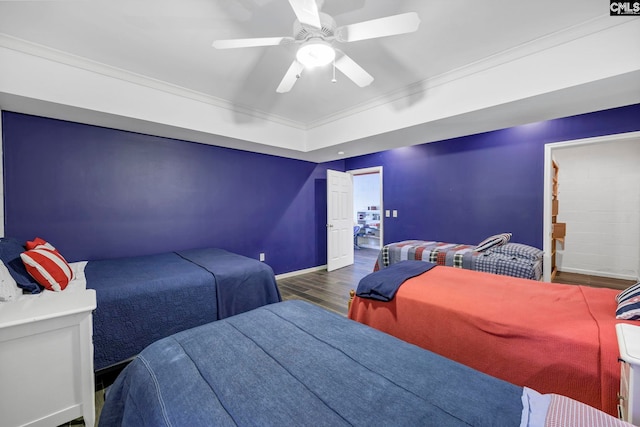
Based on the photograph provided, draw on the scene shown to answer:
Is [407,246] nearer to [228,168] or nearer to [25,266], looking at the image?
[228,168]

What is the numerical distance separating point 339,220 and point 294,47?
3.47m

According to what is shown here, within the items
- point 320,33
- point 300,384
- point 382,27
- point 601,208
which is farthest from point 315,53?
point 601,208

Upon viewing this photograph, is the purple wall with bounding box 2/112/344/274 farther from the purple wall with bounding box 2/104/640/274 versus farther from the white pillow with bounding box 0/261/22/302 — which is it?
the white pillow with bounding box 0/261/22/302

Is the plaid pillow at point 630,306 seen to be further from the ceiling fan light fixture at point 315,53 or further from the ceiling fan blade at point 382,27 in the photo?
the ceiling fan light fixture at point 315,53

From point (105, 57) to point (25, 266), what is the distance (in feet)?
5.96

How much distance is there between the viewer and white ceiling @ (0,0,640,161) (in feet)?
5.63

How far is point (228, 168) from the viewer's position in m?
3.89

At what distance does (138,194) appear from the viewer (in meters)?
3.11

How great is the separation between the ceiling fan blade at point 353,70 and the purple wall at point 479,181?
2.99 m

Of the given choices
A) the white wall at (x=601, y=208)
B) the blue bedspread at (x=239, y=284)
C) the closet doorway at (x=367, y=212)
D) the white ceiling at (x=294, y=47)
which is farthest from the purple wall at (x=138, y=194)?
the white wall at (x=601, y=208)

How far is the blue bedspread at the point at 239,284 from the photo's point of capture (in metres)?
2.33

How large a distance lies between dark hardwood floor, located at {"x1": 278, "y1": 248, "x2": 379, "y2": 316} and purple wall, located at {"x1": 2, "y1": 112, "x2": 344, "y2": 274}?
474mm

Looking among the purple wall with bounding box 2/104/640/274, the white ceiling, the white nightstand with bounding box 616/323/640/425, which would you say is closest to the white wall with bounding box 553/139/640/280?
the purple wall with bounding box 2/104/640/274

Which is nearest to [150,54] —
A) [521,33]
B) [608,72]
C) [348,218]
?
[521,33]
